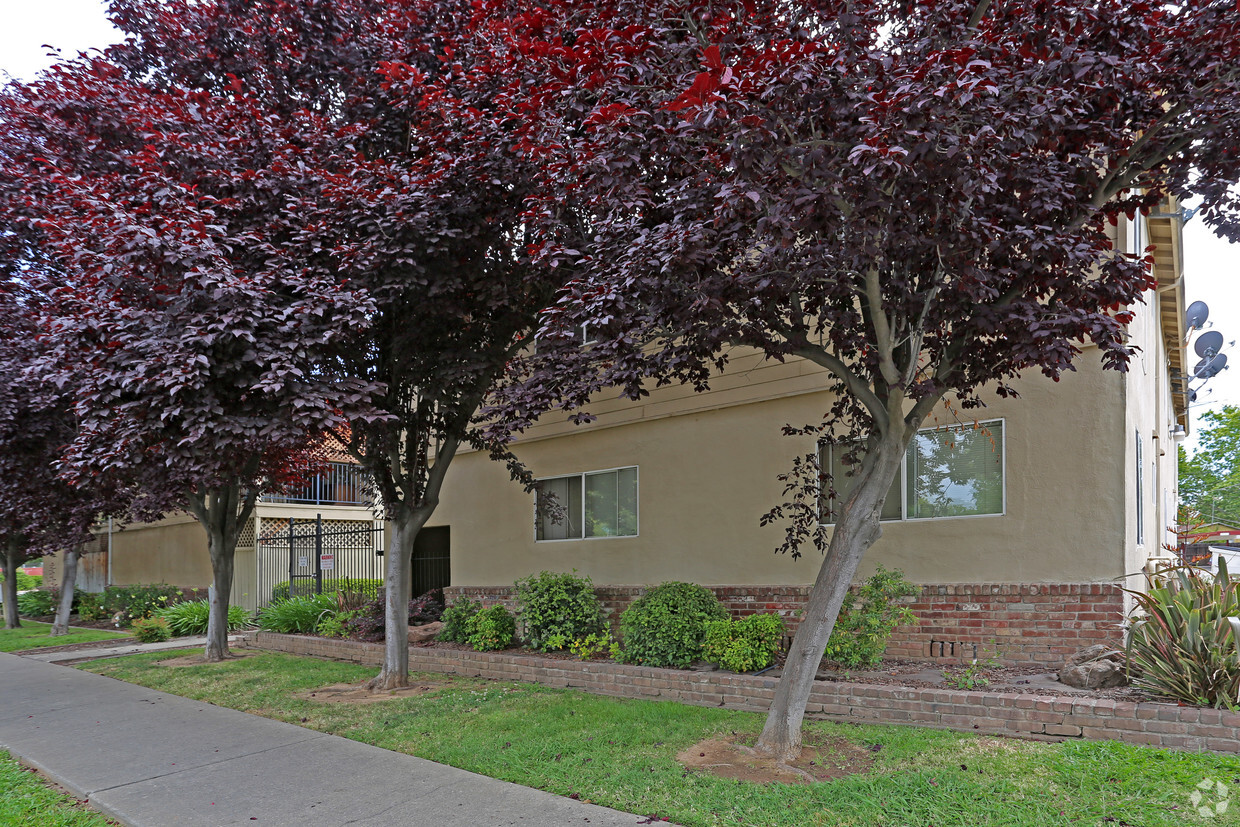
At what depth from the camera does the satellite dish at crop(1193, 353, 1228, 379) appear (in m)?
15.6

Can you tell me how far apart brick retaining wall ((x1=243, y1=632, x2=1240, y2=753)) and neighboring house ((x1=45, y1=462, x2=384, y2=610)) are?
27.9 ft

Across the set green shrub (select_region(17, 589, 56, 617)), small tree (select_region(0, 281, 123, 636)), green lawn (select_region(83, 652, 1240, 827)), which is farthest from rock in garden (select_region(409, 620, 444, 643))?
green shrub (select_region(17, 589, 56, 617))

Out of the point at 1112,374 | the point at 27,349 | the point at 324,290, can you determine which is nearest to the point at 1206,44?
the point at 1112,374

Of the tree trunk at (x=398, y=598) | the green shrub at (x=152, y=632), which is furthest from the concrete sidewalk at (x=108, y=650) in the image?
the tree trunk at (x=398, y=598)

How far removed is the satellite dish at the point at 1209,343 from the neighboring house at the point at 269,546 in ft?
52.3

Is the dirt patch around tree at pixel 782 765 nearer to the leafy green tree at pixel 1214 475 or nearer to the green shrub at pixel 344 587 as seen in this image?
the green shrub at pixel 344 587

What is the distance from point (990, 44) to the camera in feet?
18.3

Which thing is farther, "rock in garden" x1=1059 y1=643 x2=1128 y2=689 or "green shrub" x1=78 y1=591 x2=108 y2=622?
"green shrub" x1=78 y1=591 x2=108 y2=622

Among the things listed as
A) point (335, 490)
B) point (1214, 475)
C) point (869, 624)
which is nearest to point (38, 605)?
point (335, 490)

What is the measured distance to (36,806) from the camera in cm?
631

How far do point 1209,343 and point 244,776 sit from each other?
16.7m

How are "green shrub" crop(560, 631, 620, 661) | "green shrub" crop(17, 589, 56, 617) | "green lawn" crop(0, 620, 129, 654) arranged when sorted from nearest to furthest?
"green shrub" crop(560, 631, 620, 661) → "green lawn" crop(0, 620, 129, 654) → "green shrub" crop(17, 589, 56, 617)

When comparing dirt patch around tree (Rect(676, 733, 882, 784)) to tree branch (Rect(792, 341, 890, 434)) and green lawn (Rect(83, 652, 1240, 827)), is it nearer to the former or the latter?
green lawn (Rect(83, 652, 1240, 827))

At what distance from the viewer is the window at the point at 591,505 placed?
11938 millimetres
